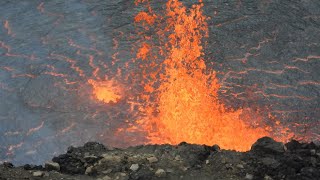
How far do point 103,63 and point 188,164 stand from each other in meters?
4.67

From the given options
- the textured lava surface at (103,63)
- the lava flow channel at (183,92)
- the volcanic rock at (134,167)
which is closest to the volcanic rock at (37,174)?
the volcanic rock at (134,167)

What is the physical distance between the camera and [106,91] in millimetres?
7836

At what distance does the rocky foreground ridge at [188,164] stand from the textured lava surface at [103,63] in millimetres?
2634

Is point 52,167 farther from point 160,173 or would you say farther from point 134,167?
point 160,173

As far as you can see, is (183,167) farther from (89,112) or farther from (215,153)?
(89,112)

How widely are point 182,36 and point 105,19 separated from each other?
6.14 ft

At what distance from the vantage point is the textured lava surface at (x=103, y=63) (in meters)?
7.16

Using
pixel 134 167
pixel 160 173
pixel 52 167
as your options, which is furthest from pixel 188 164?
pixel 52 167

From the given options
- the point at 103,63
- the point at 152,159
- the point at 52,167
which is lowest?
the point at 52,167

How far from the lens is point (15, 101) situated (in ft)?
25.6

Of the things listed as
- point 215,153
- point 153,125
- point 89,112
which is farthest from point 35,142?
point 215,153

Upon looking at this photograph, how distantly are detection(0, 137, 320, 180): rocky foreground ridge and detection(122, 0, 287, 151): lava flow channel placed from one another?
8.55 feet

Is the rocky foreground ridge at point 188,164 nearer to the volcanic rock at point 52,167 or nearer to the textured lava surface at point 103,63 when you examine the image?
the volcanic rock at point 52,167

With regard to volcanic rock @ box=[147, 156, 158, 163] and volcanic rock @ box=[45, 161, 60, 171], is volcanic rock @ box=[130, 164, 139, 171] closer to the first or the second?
volcanic rock @ box=[147, 156, 158, 163]
